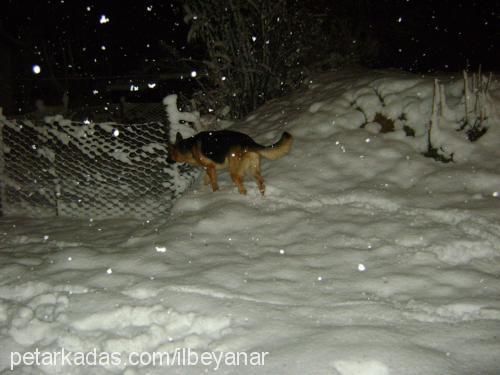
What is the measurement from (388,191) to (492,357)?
8.59 feet

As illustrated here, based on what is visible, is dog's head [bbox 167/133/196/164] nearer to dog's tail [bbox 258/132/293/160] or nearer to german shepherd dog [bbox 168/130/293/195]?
german shepherd dog [bbox 168/130/293/195]

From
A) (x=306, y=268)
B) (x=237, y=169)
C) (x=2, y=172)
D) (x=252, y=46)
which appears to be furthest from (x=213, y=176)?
(x=252, y=46)

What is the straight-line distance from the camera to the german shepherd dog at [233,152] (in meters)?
4.73

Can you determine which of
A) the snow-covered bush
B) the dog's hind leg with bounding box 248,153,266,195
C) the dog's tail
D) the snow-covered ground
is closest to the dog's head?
the snow-covered ground

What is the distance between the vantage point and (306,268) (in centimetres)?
339

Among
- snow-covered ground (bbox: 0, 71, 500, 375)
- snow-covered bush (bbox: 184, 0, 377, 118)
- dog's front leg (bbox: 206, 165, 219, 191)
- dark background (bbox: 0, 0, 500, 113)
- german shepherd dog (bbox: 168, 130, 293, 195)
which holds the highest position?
dark background (bbox: 0, 0, 500, 113)

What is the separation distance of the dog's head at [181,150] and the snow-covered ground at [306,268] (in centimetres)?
48

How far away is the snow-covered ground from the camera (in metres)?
2.46

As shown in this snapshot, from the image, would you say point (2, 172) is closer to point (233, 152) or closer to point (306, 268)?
point (233, 152)

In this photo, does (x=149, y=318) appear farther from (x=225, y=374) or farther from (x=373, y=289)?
(x=373, y=289)

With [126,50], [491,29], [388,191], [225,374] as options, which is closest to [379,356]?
[225,374]

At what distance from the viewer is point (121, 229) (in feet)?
15.9

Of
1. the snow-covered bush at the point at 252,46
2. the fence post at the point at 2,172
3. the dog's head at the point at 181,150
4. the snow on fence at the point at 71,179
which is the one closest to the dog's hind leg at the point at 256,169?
the dog's head at the point at 181,150

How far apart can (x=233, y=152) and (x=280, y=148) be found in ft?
1.91
